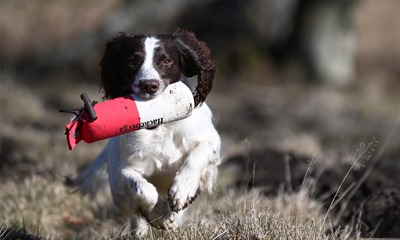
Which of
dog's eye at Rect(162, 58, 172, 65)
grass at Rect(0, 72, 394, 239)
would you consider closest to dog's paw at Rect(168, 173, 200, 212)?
grass at Rect(0, 72, 394, 239)

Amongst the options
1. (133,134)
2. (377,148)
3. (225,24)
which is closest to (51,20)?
(225,24)

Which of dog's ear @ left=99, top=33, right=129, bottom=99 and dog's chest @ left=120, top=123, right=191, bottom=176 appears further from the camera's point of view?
dog's ear @ left=99, top=33, right=129, bottom=99

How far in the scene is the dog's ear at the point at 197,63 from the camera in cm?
498

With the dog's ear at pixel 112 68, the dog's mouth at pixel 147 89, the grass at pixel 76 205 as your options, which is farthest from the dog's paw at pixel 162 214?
the dog's ear at pixel 112 68

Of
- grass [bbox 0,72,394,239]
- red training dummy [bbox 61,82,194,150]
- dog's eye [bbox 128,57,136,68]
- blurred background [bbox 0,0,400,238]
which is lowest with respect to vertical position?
blurred background [bbox 0,0,400,238]

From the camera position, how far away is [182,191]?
4.51 meters

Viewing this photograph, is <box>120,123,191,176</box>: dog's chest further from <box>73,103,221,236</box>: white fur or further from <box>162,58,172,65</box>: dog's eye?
<box>162,58,172,65</box>: dog's eye

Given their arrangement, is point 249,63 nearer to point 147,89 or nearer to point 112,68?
point 112,68

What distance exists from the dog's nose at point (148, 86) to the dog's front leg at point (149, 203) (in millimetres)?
586

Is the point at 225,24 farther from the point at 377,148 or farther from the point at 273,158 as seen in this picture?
the point at 273,158

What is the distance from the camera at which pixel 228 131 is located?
400 inches

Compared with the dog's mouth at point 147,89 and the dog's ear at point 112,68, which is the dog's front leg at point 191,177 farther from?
the dog's ear at point 112,68

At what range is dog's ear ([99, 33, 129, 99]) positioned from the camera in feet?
16.6

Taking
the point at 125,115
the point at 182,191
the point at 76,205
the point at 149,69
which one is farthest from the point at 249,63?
the point at 125,115
